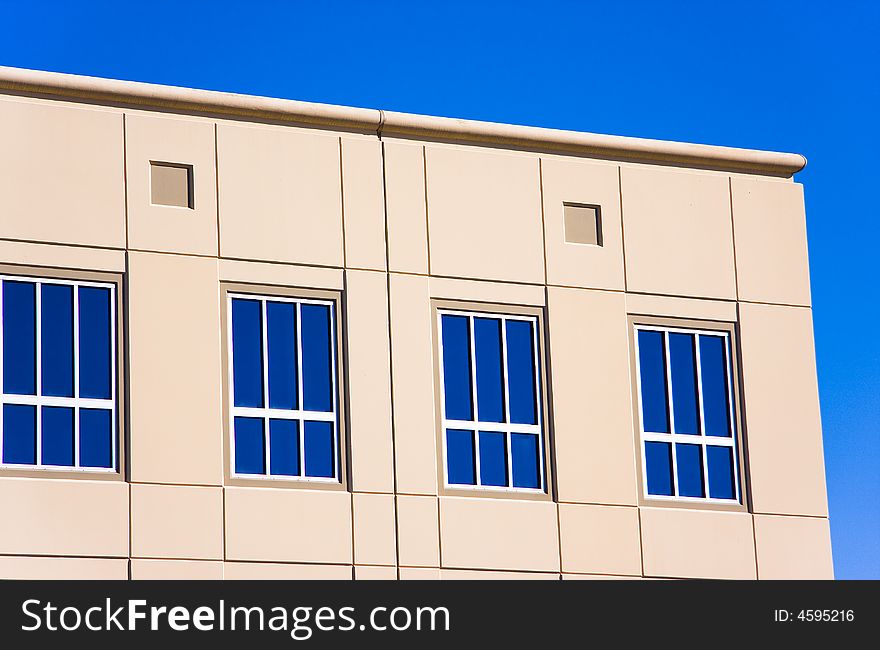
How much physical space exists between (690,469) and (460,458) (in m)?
3.51

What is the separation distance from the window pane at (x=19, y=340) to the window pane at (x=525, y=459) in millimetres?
6592

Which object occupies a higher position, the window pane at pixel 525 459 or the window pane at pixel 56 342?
the window pane at pixel 56 342

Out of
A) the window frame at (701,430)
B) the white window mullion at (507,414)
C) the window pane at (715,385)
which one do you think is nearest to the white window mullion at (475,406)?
the white window mullion at (507,414)

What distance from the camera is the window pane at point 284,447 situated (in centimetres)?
2419

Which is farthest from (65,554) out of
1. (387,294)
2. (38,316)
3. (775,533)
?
(775,533)

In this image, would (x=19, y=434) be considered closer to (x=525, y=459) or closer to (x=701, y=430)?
(x=525, y=459)

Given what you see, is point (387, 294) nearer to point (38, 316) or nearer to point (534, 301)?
point (534, 301)

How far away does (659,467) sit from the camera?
85.8 feet

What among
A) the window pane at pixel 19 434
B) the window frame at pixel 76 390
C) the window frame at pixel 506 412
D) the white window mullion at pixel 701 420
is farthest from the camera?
the white window mullion at pixel 701 420

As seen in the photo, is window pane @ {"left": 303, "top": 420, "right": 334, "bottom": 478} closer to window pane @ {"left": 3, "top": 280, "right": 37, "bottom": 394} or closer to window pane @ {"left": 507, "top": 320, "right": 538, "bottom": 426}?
window pane @ {"left": 507, "top": 320, "right": 538, "bottom": 426}

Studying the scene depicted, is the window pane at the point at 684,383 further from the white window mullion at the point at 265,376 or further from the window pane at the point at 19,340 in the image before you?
the window pane at the point at 19,340

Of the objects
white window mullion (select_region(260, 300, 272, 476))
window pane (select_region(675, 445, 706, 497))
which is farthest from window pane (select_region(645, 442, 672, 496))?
→ white window mullion (select_region(260, 300, 272, 476))
